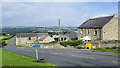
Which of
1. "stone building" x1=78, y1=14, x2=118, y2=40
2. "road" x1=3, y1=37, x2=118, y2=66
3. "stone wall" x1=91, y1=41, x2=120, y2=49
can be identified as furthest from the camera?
"stone building" x1=78, y1=14, x2=118, y2=40

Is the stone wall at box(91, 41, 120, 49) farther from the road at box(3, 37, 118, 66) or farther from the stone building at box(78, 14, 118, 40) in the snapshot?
the road at box(3, 37, 118, 66)

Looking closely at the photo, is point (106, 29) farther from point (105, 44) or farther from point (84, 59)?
point (84, 59)

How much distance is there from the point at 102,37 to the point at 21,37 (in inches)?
2231

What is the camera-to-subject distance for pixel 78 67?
1166 centimetres

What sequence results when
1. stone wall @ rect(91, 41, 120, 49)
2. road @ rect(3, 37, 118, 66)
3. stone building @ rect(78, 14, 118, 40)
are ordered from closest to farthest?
road @ rect(3, 37, 118, 66) → stone wall @ rect(91, 41, 120, 49) → stone building @ rect(78, 14, 118, 40)

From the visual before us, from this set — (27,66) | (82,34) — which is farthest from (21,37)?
(27,66)

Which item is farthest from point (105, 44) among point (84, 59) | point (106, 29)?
point (84, 59)

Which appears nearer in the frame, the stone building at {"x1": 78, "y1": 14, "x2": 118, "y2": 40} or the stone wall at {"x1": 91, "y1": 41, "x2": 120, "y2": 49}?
the stone wall at {"x1": 91, "y1": 41, "x2": 120, "y2": 49}

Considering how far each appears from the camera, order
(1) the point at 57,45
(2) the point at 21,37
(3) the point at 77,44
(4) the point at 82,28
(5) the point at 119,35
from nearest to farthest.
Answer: (3) the point at 77,44, (1) the point at 57,45, (5) the point at 119,35, (4) the point at 82,28, (2) the point at 21,37

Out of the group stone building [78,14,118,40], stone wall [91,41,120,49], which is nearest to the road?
stone wall [91,41,120,49]

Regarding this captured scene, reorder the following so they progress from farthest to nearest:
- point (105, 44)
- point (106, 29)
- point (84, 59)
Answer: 1. point (106, 29)
2. point (105, 44)
3. point (84, 59)

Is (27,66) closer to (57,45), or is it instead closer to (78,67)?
(78,67)

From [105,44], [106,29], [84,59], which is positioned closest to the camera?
[84,59]

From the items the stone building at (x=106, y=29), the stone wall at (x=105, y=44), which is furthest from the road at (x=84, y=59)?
the stone building at (x=106, y=29)
